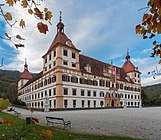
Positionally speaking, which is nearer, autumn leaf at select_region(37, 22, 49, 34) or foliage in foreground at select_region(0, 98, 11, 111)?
foliage in foreground at select_region(0, 98, 11, 111)

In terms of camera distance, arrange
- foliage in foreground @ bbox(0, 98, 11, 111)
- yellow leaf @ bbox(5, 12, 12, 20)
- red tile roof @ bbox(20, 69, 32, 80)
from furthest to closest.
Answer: red tile roof @ bbox(20, 69, 32, 80)
yellow leaf @ bbox(5, 12, 12, 20)
foliage in foreground @ bbox(0, 98, 11, 111)

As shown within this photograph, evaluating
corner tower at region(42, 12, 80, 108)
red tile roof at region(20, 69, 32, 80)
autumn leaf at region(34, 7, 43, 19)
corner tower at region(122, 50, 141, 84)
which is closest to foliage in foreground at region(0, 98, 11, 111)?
autumn leaf at region(34, 7, 43, 19)

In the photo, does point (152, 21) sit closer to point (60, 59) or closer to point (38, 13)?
point (38, 13)

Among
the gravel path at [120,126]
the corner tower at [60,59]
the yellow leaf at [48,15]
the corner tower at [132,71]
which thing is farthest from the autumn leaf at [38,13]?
the corner tower at [132,71]

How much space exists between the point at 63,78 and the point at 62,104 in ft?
17.6

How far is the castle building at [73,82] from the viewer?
39.5m

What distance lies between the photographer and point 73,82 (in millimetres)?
41531

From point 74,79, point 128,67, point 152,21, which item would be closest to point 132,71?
point 128,67

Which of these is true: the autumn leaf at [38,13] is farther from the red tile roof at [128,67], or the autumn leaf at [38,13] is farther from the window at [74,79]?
the red tile roof at [128,67]

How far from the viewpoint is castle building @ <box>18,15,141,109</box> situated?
3953 cm

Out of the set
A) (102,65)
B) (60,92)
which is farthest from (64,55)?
(102,65)

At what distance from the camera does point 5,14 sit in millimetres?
1455

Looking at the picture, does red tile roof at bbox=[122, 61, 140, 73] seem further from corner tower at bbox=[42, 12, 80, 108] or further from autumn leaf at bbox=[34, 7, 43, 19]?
autumn leaf at bbox=[34, 7, 43, 19]

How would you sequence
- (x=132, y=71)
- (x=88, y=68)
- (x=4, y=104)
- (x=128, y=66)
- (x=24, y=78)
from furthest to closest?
1. (x=24, y=78)
2. (x=128, y=66)
3. (x=132, y=71)
4. (x=88, y=68)
5. (x=4, y=104)
